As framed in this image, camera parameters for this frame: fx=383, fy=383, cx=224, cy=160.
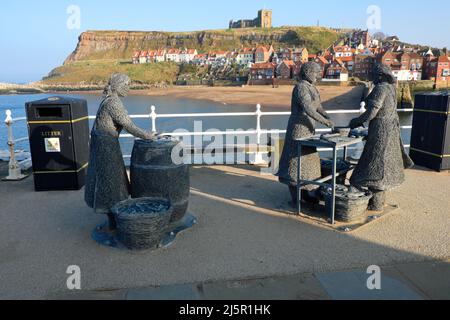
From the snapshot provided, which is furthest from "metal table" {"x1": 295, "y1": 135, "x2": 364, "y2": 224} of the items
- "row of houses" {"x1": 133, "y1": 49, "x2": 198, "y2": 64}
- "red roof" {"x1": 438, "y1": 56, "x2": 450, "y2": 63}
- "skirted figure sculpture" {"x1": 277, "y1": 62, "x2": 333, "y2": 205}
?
"row of houses" {"x1": 133, "y1": 49, "x2": 198, "y2": 64}

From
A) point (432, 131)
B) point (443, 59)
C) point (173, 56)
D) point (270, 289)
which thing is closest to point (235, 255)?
point (270, 289)

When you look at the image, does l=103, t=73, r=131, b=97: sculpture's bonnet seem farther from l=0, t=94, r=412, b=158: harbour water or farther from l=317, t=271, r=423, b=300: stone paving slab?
l=0, t=94, r=412, b=158: harbour water

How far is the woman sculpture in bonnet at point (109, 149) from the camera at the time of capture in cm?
433

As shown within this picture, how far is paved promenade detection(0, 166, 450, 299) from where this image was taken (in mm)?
3336

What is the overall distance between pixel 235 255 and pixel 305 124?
84.3 inches

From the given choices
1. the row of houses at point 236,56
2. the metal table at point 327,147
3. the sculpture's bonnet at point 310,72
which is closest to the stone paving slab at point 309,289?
the metal table at point 327,147

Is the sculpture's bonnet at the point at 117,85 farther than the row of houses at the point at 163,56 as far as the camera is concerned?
No

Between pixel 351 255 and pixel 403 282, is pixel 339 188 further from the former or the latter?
pixel 403 282

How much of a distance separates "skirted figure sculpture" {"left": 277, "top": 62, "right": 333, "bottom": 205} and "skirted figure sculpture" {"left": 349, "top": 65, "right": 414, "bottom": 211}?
55cm

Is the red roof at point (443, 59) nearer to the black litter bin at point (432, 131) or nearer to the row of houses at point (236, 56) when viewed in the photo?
the row of houses at point (236, 56)

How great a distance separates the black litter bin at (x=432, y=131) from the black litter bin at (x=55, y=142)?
652cm

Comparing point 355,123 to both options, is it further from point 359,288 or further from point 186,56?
point 186,56

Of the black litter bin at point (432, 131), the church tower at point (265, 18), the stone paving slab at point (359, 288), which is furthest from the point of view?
the church tower at point (265, 18)
